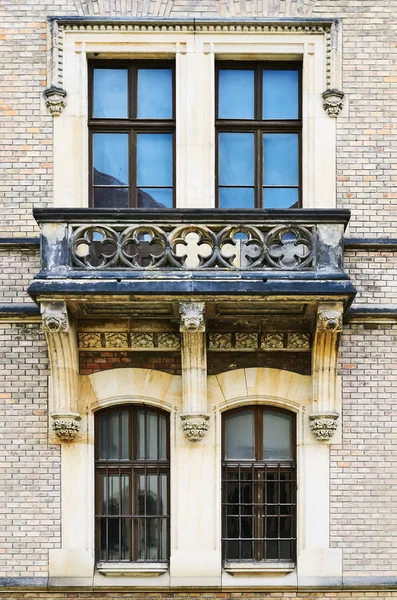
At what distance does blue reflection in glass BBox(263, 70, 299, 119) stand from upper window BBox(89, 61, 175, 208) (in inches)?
45.0

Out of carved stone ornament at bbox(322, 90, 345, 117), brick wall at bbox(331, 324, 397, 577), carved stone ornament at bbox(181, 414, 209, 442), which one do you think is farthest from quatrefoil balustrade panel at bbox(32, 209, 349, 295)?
carved stone ornament at bbox(181, 414, 209, 442)

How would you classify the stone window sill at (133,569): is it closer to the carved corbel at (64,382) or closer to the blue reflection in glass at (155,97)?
the carved corbel at (64,382)

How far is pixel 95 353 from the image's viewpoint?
1323 centimetres

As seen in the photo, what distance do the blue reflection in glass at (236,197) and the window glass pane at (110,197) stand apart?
1150mm

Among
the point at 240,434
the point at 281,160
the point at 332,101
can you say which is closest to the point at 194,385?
the point at 240,434

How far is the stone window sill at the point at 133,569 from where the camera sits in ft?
42.1

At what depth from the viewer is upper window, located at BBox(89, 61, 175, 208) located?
13672 mm

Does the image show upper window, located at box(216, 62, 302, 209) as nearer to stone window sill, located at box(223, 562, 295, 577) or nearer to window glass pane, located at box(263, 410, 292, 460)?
window glass pane, located at box(263, 410, 292, 460)

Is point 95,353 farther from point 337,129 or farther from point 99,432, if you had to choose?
point 337,129

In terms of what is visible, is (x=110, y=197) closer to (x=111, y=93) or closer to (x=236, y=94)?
(x=111, y=93)

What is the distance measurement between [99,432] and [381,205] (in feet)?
13.9

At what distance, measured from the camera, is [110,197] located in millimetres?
13656

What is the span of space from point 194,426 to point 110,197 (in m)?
2.94

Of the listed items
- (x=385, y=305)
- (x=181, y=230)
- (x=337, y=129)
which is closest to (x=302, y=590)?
(x=385, y=305)
